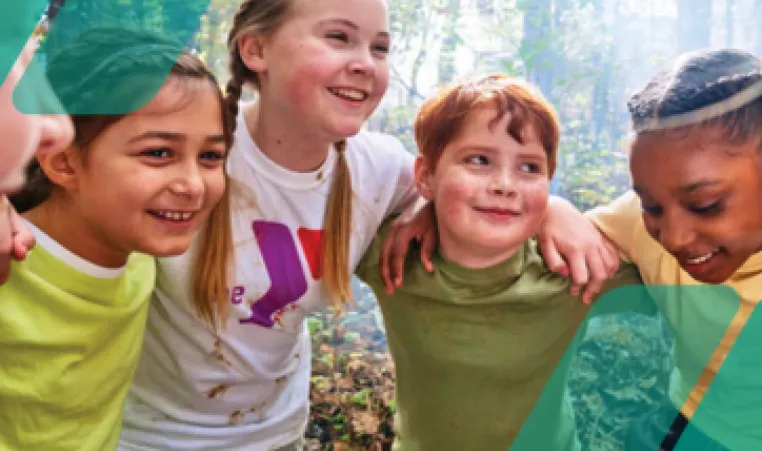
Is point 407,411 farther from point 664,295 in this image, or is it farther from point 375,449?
point 664,295

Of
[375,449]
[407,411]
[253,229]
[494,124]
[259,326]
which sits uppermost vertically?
[494,124]

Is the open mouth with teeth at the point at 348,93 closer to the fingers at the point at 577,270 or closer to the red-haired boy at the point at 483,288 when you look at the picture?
the red-haired boy at the point at 483,288

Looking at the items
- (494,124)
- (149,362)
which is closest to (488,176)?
(494,124)

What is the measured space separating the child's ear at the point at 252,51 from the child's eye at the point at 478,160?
0.86 feet

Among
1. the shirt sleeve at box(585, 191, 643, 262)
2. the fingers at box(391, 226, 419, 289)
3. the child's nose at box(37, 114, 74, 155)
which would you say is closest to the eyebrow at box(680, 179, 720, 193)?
the shirt sleeve at box(585, 191, 643, 262)

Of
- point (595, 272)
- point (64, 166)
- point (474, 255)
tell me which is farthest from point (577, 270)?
point (64, 166)

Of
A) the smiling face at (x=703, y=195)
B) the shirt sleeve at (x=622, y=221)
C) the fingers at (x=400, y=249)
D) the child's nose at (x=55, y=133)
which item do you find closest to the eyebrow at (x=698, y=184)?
the smiling face at (x=703, y=195)

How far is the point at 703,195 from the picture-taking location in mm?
586

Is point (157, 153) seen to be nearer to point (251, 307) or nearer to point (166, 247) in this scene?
point (166, 247)

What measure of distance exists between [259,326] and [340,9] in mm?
402

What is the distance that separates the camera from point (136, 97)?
0.56m
